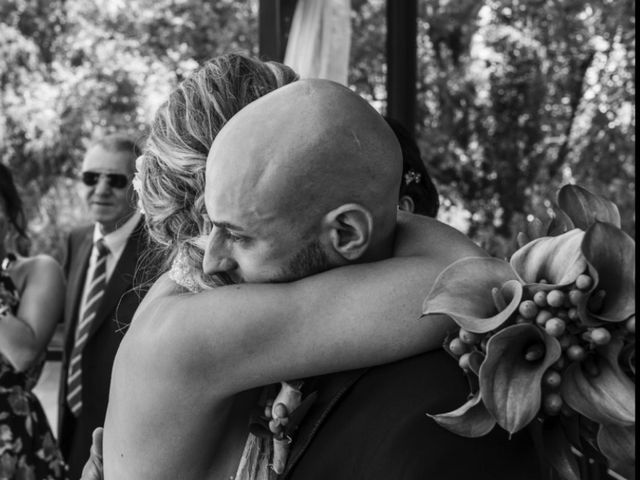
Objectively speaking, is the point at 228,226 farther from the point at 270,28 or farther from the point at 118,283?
the point at 270,28

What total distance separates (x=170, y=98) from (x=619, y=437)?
850 millimetres

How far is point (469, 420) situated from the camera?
102cm

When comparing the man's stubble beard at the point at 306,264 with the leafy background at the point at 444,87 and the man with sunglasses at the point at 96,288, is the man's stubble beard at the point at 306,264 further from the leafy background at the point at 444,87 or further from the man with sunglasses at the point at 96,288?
the leafy background at the point at 444,87

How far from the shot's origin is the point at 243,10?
1123cm

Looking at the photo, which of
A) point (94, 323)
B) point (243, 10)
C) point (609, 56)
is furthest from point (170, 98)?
point (243, 10)

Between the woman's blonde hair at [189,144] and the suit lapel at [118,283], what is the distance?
80.8 inches

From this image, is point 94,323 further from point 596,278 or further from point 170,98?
point 596,278

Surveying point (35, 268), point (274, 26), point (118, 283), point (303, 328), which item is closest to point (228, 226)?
point (303, 328)

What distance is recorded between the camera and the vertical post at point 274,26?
368cm

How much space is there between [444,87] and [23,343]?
23.3 ft

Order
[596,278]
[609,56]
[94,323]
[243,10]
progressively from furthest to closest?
[243,10] < [609,56] < [94,323] < [596,278]

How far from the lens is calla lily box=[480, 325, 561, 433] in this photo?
980 mm

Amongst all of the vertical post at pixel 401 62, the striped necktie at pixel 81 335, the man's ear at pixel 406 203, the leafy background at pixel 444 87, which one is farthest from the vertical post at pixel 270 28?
the leafy background at pixel 444 87

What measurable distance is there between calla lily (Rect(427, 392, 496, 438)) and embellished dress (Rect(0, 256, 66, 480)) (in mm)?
2829
